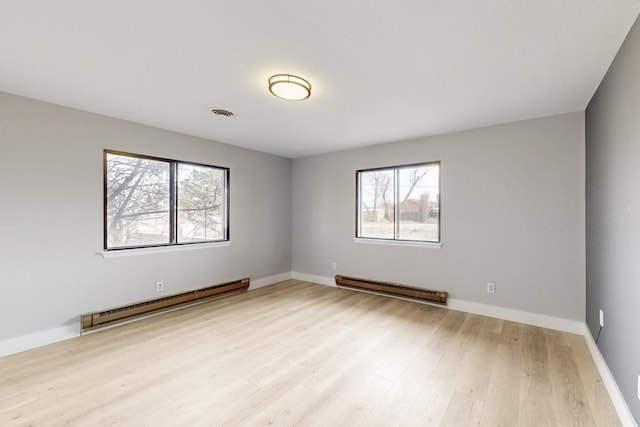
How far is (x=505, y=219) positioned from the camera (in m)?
→ 3.34

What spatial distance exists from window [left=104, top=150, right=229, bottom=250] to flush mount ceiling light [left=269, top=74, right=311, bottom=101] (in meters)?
2.15

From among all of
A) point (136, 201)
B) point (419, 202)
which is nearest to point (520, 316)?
point (419, 202)

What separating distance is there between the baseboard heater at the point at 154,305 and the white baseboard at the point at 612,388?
4.11 m

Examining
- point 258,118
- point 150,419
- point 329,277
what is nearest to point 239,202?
point 258,118

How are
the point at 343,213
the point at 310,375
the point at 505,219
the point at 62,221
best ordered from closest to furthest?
the point at 310,375 → the point at 62,221 → the point at 505,219 → the point at 343,213

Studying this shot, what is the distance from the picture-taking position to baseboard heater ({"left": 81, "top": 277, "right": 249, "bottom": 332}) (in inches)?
116

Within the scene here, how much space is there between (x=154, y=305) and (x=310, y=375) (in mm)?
2304

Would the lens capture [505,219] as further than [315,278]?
No

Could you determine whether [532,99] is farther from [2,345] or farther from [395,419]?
[2,345]

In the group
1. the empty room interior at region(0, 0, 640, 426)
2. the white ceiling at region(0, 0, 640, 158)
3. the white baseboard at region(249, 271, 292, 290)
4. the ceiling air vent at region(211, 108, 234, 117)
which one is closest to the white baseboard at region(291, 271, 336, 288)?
the white baseboard at region(249, 271, 292, 290)

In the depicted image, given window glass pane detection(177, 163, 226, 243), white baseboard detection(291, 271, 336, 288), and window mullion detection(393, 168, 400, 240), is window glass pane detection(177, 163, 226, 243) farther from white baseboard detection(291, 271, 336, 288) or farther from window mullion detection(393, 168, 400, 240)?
window mullion detection(393, 168, 400, 240)

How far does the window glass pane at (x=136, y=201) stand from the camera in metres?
3.24

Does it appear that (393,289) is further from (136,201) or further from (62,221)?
(62,221)

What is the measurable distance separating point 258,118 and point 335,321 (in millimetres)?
2559
